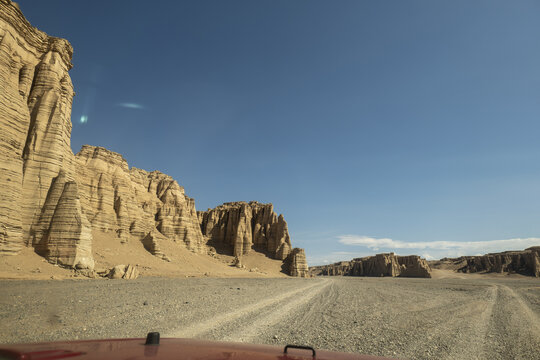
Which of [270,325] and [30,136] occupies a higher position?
[30,136]

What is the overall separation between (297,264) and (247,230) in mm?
23205

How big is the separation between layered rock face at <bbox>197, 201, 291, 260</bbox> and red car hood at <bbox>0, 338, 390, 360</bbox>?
89038 millimetres

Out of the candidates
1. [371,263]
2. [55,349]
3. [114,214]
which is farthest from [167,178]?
[371,263]

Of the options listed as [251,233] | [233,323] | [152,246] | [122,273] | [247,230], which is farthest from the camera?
[251,233]

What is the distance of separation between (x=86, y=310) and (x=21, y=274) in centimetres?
1400

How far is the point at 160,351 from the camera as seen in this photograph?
8.14 feet

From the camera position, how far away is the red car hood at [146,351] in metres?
2.10

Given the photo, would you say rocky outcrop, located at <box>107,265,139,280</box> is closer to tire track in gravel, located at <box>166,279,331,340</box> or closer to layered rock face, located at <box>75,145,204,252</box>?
layered rock face, located at <box>75,145,204,252</box>

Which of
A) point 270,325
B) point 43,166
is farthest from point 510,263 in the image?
point 43,166

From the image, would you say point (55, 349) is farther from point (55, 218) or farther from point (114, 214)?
point (114, 214)

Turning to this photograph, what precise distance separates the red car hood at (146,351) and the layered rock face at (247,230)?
292 ft

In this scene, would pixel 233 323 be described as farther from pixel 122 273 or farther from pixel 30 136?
pixel 30 136

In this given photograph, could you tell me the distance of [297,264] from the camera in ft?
270

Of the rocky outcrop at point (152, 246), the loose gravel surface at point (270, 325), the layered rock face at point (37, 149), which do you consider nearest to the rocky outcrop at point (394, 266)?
the rocky outcrop at point (152, 246)
